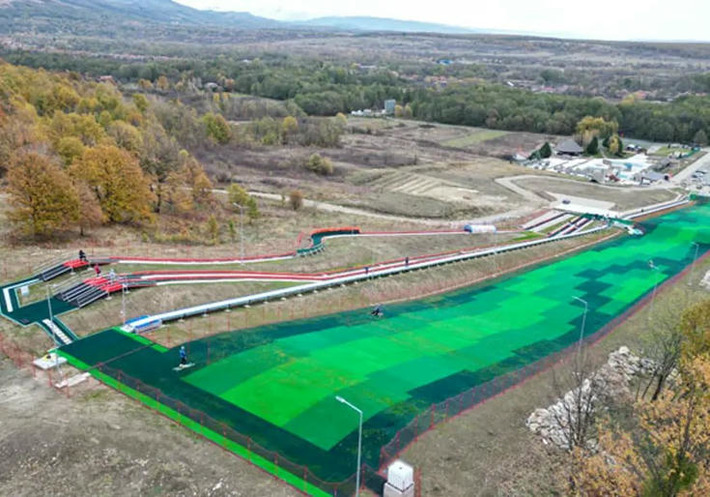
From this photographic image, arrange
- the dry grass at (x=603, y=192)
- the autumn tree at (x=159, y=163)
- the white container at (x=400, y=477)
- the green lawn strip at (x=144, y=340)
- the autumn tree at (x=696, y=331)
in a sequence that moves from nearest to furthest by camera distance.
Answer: the white container at (x=400, y=477), the autumn tree at (x=696, y=331), the green lawn strip at (x=144, y=340), the autumn tree at (x=159, y=163), the dry grass at (x=603, y=192)

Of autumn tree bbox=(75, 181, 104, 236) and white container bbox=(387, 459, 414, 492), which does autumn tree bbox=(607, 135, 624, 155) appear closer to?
autumn tree bbox=(75, 181, 104, 236)

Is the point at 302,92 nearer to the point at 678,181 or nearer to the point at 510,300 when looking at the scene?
the point at 678,181

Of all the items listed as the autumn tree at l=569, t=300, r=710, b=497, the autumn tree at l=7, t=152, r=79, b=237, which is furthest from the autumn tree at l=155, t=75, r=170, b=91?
the autumn tree at l=569, t=300, r=710, b=497

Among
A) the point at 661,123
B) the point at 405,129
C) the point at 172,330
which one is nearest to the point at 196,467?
the point at 172,330

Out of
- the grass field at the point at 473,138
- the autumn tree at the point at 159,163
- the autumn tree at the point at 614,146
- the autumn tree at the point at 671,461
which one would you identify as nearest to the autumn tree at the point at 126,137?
the autumn tree at the point at 159,163

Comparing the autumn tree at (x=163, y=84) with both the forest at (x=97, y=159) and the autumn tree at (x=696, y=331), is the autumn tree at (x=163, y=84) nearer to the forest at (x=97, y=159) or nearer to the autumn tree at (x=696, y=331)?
the forest at (x=97, y=159)

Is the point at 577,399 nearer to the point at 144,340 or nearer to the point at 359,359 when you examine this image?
the point at 359,359
